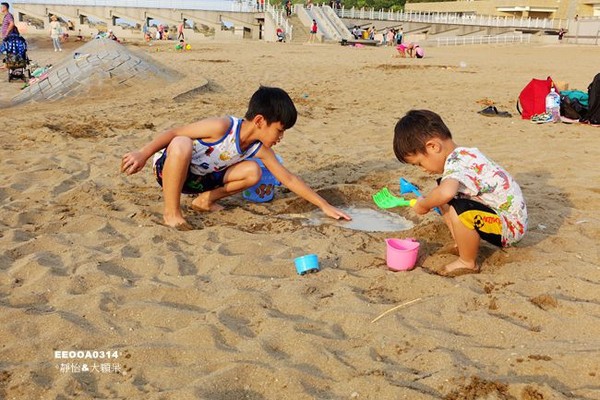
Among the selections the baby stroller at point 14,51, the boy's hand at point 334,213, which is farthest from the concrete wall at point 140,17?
the boy's hand at point 334,213

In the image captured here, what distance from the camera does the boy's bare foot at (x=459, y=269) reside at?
3074 mm

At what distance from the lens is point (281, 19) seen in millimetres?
37281

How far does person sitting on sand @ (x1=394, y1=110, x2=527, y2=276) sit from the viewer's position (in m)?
3.01

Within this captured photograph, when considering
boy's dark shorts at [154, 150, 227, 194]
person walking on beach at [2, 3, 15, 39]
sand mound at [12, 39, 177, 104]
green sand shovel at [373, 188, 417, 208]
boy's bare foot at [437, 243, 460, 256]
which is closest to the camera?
boy's bare foot at [437, 243, 460, 256]

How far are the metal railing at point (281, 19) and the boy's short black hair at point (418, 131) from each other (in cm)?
3329

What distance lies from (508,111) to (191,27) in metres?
42.3

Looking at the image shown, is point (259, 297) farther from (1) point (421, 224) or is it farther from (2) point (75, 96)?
(2) point (75, 96)

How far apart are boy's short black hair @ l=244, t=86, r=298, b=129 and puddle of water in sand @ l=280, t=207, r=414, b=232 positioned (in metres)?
0.72

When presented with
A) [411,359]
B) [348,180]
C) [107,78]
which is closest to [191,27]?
[107,78]

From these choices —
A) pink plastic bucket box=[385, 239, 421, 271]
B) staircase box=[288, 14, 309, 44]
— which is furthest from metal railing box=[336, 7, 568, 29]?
pink plastic bucket box=[385, 239, 421, 271]

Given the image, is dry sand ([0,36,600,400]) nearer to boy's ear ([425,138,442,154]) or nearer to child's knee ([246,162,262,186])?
child's knee ([246,162,262,186])

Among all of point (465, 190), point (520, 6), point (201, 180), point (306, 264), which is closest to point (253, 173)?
point (201, 180)

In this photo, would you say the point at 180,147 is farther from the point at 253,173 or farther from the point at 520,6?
the point at 520,6

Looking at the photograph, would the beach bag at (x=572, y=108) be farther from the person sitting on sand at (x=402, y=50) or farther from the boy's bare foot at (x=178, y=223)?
the person sitting on sand at (x=402, y=50)
